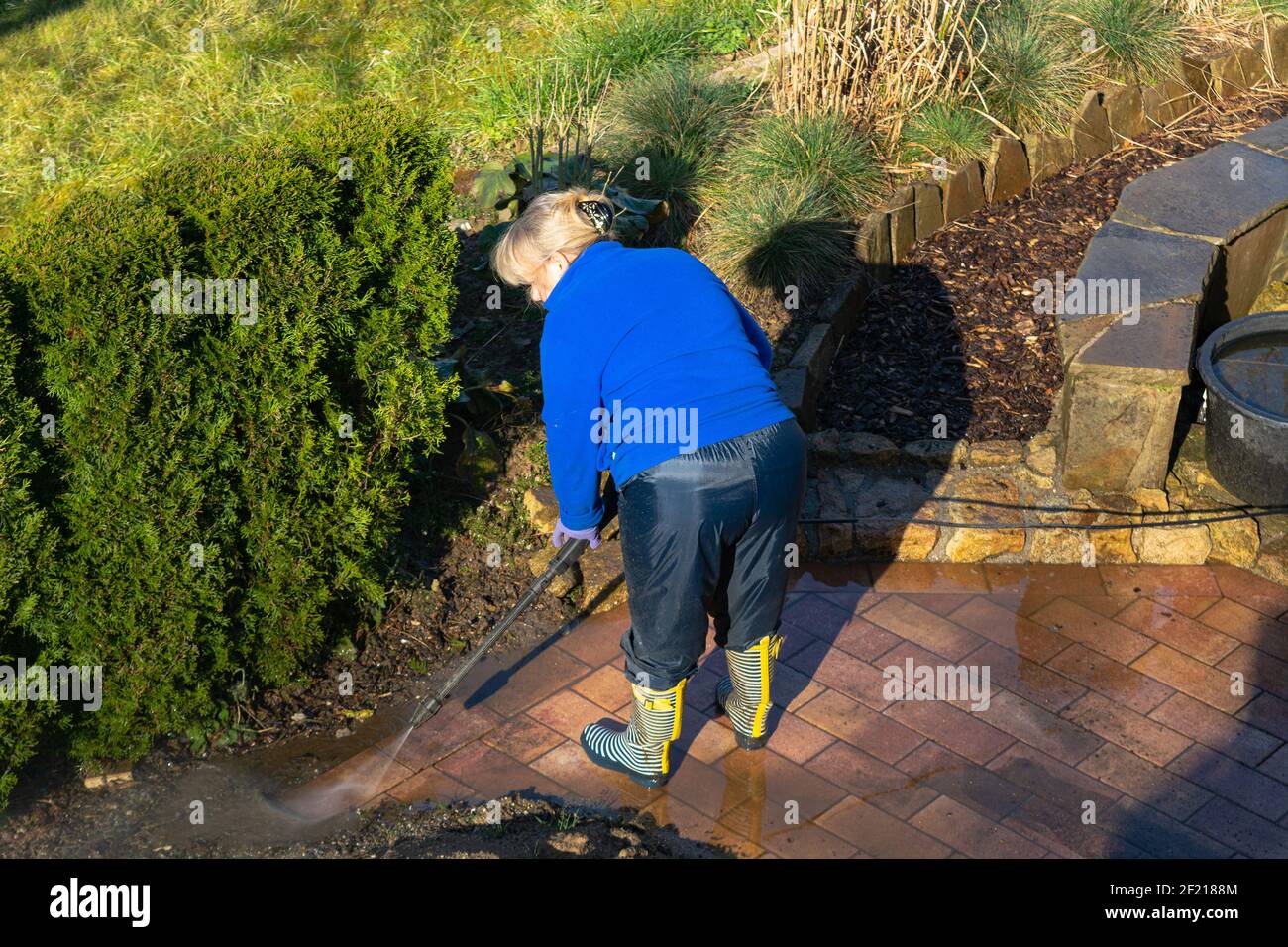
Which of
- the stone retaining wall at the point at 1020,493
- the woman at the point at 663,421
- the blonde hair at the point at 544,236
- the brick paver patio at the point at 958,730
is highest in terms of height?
the blonde hair at the point at 544,236

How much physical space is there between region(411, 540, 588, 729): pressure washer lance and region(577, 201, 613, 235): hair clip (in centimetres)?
98

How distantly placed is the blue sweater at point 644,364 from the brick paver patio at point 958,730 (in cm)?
119

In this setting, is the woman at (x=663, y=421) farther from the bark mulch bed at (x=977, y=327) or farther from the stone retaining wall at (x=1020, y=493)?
the bark mulch bed at (x=977, y=327)

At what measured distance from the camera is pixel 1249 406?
15.9 feet

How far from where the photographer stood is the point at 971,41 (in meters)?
7.40

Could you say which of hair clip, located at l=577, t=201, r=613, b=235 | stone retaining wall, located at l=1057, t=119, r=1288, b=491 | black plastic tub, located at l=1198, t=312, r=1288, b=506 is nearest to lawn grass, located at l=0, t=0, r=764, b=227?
stone retaining wall, located at l=1057, t=119, r=1288, b=491

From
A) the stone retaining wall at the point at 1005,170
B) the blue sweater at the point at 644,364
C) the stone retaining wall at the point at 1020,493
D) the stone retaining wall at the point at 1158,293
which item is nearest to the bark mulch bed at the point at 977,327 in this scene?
the stone retaining wall at the point at 1005,170

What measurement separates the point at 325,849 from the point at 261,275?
6.03ft

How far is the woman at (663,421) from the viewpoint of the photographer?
3.44 m

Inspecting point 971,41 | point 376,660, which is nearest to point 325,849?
point 376,660

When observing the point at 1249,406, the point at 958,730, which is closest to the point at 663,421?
the point at 958,730

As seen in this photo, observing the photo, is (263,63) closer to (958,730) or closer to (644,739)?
(644,739)

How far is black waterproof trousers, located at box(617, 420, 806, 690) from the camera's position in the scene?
3.44 meters
